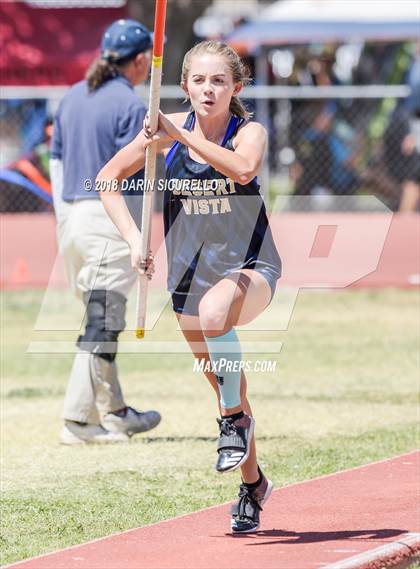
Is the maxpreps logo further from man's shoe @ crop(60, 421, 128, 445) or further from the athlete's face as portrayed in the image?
man's shoe @ crop(60, 421, 128, 445)

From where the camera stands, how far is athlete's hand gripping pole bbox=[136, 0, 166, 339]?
5.69 metres

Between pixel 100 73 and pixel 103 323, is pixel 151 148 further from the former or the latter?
pixel 100 73

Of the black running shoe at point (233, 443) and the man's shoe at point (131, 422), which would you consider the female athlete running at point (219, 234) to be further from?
the man's shoe at point (131, 422)

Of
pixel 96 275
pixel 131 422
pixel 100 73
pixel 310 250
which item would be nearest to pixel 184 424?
pixel 131 422

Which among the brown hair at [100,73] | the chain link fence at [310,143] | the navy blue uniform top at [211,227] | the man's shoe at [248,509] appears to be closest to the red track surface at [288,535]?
the man's shoe at [248,509]

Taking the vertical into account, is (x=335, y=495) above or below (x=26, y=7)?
below

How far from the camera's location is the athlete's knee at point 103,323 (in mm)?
8695

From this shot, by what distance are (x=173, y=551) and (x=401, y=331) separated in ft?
27.3

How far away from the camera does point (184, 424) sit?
9398 mm

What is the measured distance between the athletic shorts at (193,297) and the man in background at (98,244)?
2.50 m

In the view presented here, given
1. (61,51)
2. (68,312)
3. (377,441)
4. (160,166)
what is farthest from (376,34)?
(377,441)

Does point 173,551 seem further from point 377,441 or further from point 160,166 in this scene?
point 160,166

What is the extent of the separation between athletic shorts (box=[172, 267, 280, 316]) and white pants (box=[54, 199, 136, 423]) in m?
2.55

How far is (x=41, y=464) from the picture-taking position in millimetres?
8047
